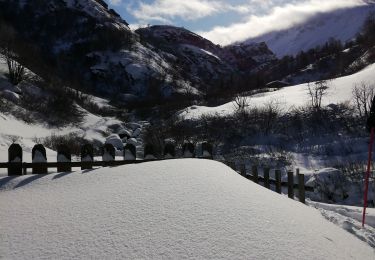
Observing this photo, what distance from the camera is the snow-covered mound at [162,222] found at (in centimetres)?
319

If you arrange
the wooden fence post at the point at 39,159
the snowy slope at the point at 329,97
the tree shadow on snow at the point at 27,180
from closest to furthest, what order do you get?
the tree shadow on snow at the point at 27,180 < the wooden fence post at the point at 39,159 < the snowy slope at the point at 329,97

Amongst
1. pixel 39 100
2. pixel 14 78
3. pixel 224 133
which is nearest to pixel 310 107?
pixel 224 133

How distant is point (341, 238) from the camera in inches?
171

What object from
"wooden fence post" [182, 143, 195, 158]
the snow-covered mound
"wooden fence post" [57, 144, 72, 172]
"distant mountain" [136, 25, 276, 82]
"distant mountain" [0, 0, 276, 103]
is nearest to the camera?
the snow-covered mound

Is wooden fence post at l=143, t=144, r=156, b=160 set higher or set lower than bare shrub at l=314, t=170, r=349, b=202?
higher

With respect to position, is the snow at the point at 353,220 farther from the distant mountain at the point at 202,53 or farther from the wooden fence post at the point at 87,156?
the distant mountain at the point at 202,53

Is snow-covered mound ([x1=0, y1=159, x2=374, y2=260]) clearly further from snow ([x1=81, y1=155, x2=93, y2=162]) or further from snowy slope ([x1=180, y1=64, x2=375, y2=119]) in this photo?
snowy slope ([x1=180, y1=64, x2=375, y2=119])

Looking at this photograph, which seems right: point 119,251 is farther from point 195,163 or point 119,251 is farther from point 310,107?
point 310,107

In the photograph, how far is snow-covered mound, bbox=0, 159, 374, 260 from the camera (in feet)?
10.5

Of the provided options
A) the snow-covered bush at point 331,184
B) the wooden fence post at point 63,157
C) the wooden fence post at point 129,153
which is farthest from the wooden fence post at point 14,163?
the snow-covered bush at point 331,184

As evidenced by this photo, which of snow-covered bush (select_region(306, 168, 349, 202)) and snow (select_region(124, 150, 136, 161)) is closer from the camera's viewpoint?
snow (select_region(124, 150, 136, 161))

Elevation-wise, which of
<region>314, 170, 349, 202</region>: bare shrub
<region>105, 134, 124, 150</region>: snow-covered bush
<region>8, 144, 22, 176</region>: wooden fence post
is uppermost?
<region>105, 134, 124, 150</region>: snow-covered bush

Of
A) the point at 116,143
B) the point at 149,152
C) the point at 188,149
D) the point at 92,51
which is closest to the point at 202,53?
the point at 92,51

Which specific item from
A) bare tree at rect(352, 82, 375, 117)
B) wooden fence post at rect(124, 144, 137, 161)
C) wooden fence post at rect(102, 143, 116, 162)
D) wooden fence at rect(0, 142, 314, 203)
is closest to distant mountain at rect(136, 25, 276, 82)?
bare tree at rect(352, 82, 375, 117)
